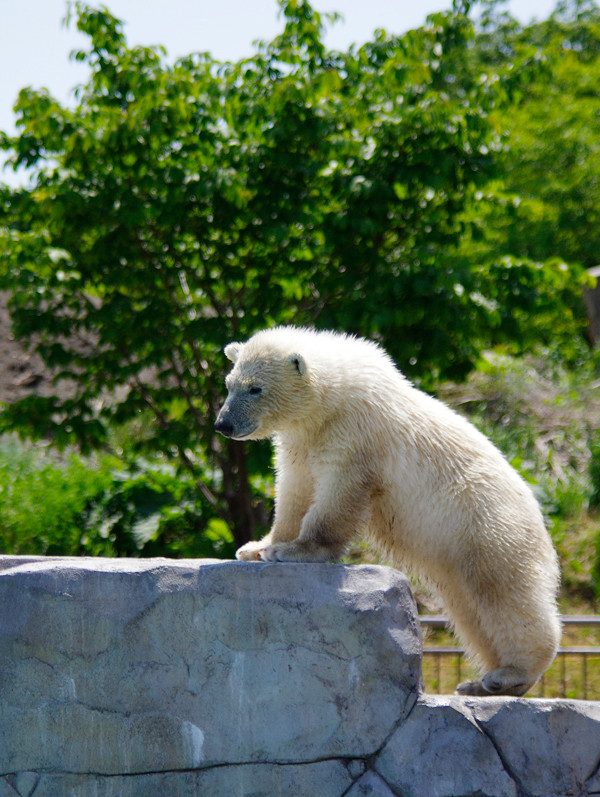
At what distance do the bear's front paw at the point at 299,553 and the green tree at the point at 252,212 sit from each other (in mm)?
Answer: 2505

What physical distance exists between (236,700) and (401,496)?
95 cm

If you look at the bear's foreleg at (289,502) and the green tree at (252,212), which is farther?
the green tree at (252,212)

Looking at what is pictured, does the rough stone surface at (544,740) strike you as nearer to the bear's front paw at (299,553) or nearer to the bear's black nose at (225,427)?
the bear's front paw at (299,553)

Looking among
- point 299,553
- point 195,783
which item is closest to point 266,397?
point 299,553

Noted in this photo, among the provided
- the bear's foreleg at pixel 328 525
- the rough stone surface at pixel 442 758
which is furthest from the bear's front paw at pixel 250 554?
the rough stone surface at pixel 442 758

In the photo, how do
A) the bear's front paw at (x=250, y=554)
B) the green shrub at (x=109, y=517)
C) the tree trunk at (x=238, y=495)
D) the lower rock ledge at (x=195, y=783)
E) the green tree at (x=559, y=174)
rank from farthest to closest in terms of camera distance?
1. the green tree at (x=559, y=174)
2. the green shrub at (x=109, y=517)
3. the tree trunk at (x=238, y=495)
4. the bear's front paw at (x=250, y=554)
5. the lower rock ledge at (x=195, y=783)

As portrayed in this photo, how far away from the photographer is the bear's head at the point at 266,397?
10.5ft

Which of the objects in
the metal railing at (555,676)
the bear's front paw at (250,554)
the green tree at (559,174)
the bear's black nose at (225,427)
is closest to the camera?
the bear's black nose at (225,427)

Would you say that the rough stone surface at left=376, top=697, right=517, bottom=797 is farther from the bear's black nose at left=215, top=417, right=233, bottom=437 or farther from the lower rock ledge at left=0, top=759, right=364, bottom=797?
the bear's black nose at left=215, top=417, right=233, bottom=437

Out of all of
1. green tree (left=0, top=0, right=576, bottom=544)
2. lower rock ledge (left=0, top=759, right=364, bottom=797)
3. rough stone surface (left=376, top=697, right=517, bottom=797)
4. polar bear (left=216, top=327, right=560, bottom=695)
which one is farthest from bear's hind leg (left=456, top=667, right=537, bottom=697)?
green tree (left=0, top=0, right=576, bottom=544)

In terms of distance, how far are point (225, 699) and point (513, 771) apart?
41.2 inches

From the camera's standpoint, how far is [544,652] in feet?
10.7

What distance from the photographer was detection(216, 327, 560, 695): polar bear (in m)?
3.19

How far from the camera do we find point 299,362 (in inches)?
126
